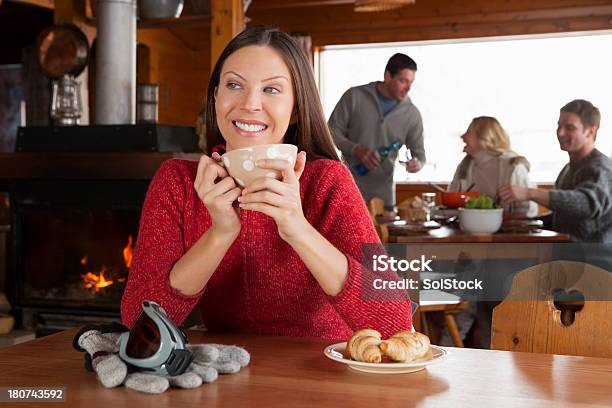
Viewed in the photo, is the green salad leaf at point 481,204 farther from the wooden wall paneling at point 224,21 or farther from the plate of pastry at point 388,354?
the plate of pastry at point 388,354

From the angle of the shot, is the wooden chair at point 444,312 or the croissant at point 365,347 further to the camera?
the wooden chair at point 444,312

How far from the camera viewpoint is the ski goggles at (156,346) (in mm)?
1123

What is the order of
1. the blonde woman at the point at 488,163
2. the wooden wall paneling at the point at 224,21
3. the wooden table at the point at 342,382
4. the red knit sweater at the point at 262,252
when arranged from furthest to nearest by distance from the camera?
the blonde woman at the point at 488,163 < the wooden wall paneling at the point at 224,21 < the red knit sweater at the point at 262,252 < the wooden table at the point at 342,382

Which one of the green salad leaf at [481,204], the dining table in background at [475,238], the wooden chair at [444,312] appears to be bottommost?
the wooden chair at [444,312]

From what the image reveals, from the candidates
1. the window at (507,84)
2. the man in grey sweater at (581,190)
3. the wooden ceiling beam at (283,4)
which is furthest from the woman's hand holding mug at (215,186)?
the window at (507,84)

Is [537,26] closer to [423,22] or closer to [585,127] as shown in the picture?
[423,22]

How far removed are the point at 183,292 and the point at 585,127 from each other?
2628 millimetres

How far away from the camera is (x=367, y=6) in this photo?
444cm

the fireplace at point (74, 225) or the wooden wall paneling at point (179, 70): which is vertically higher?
the wooden wall paneling at point (179, 70)

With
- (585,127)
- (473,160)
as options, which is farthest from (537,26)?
(585,127)

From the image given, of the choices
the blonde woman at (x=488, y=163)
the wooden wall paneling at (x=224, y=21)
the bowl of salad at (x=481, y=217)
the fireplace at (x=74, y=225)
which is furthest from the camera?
the blonde woman at (x=488, y=163)

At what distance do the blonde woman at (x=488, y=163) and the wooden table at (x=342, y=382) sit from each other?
10.6ft

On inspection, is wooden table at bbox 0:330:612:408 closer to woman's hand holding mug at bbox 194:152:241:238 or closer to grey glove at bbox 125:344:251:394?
grey glove at bbox 125:344:251:394

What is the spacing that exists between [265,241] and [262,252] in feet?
0.08
